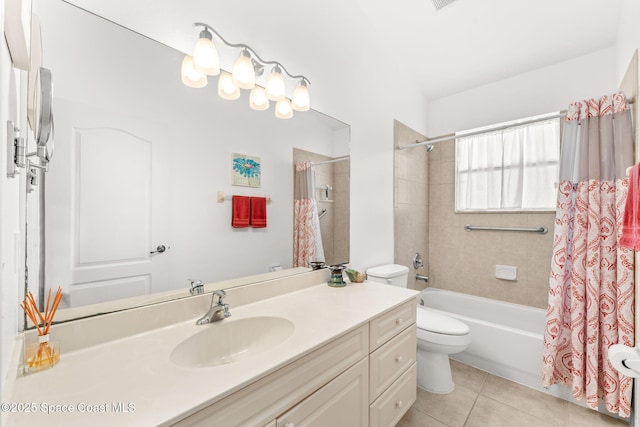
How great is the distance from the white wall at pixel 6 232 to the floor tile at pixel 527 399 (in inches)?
93.6

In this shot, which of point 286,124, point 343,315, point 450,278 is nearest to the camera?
point 343,315

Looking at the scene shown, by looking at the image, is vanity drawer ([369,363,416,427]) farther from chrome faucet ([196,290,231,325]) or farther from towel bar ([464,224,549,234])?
towel bar ([464,224,549,234])

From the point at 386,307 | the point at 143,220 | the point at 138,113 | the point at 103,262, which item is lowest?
the point at 386,307

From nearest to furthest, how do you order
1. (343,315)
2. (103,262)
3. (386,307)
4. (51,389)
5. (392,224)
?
1. (51,389)
2. (103,262)
3. (343,315)
4. (386,307)
5. (392,224)

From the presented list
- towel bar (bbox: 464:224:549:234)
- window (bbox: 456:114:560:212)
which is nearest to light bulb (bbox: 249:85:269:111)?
window (bbox: 456:114:560:212)

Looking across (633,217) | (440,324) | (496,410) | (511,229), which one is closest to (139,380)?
(440,324)

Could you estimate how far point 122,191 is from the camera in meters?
0.99

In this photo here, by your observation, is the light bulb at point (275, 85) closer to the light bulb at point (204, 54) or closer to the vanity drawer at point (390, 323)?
the light bulb at point (204, 54)

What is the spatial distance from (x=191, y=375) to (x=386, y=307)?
2.81 ft

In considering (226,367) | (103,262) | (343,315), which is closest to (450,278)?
(343,315)

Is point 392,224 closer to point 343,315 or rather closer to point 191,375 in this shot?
point 343,315

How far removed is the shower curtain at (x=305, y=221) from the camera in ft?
5.16

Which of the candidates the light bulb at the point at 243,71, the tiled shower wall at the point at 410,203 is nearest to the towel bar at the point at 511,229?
the tiled shower wall at the point at 410,203

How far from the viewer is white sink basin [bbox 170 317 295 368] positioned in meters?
0.95
